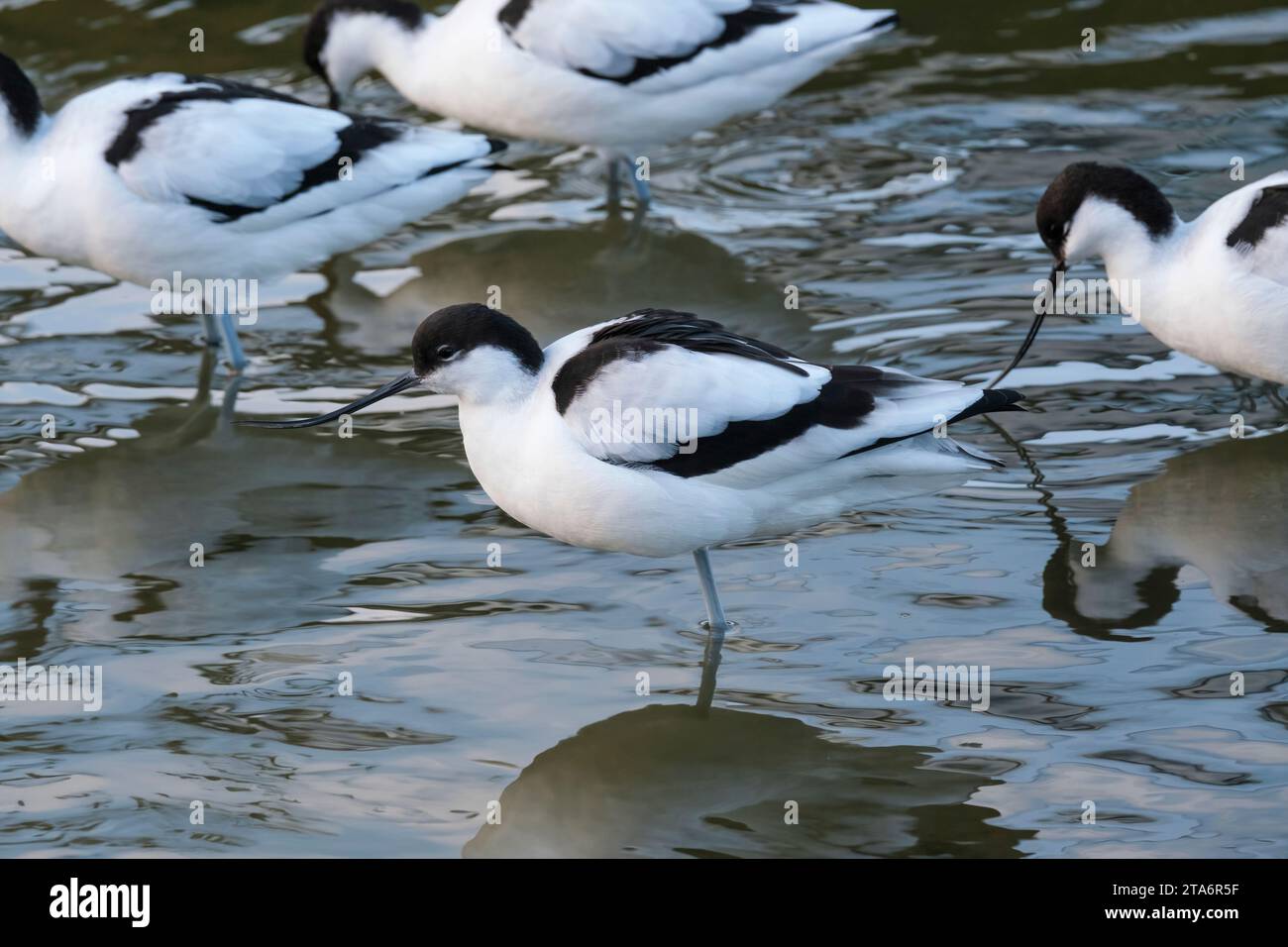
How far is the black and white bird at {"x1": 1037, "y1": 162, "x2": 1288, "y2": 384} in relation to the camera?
257 inches

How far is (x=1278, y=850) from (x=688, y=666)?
1.93 m

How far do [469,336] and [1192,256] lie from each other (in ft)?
10.1

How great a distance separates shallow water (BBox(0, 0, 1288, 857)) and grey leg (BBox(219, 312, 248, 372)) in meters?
0.09

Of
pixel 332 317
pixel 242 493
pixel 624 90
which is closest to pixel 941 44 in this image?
pixel 624 90

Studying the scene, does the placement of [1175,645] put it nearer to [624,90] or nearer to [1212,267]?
[1212,267]

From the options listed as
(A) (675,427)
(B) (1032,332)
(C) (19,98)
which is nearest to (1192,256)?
(B) (1032,332)

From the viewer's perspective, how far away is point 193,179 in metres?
7.54

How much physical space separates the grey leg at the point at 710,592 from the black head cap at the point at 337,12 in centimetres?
525

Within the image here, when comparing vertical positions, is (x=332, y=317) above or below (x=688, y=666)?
above

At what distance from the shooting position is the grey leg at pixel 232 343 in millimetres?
7949

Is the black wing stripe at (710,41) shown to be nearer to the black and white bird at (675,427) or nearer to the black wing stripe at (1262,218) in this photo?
the black wing stripe at (1262,218)

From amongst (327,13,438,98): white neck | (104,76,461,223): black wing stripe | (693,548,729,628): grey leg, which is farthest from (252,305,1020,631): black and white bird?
(327,13,438,98): white neck

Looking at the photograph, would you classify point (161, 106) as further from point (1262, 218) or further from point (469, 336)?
point (1262, 218)

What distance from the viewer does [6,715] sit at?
549 cm
